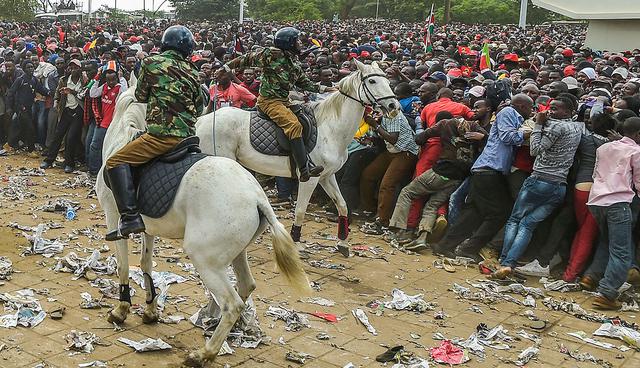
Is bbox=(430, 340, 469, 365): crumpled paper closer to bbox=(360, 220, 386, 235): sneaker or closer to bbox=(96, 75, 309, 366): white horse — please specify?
bbox=(96, 75, 309, 366): white horse

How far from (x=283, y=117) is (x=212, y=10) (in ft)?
165

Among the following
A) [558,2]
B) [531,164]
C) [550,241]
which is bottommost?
[550,241]

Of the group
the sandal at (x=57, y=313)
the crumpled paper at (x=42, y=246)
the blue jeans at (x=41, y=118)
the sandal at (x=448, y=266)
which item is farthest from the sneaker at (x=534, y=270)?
the blue jeans at (x=41, y=118)

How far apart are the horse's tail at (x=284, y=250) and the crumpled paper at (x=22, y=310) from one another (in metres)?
2.34

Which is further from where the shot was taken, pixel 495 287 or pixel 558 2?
pixel 558 2

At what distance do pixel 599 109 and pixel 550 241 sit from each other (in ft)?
5.29

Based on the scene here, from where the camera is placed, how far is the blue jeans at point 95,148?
11.8 meters

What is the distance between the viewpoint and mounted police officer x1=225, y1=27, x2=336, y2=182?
26.6 ft

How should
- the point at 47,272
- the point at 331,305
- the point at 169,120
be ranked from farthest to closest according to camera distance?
1. the point at 47,272
2. the point at 331,305
3. the point at 169,120

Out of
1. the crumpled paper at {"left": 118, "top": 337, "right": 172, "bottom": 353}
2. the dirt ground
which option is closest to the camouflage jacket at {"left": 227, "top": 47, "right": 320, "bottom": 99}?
the dirt ground

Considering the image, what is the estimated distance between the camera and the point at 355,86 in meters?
8.59

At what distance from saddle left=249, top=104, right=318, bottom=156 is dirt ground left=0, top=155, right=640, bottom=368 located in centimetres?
130

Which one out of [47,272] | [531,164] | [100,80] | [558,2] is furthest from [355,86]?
[558,2]

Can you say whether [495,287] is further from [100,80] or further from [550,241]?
[100,80]
